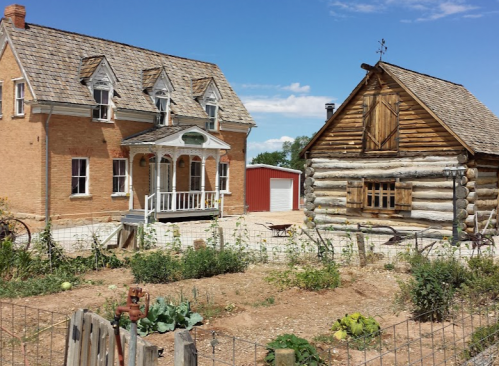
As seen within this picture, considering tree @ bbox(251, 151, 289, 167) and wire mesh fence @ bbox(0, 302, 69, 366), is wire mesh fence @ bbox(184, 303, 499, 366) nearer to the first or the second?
wire mesh fence @ bbox(0, 302, 69, 366)

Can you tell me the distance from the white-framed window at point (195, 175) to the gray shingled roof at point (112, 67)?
250cm

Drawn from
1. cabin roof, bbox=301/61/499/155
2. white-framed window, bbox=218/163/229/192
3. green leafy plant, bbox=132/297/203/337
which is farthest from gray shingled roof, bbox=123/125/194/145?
green leafy plant, bbox=132/297/203/337

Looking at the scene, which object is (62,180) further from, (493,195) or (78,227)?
(493,195)

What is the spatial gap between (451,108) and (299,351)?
16584mm

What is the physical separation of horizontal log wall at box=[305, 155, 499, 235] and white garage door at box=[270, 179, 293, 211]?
44.6 ft

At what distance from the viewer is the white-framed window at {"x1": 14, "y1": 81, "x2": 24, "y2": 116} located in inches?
918

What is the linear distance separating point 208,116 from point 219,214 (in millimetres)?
5132

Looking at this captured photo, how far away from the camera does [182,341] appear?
4.87m

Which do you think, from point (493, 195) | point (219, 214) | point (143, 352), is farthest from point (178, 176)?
point (143, 352)

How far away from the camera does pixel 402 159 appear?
20.2 m

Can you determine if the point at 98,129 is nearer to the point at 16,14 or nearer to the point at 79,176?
the point at 79,176

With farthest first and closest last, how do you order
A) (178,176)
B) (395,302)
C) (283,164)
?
(283,164) < (178,176) < (395,302)

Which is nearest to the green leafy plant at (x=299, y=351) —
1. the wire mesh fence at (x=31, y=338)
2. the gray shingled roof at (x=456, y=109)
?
the wire mesh fence at (x=31, y=338)

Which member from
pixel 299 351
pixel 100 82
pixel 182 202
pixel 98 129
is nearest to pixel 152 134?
pixel 98 129
